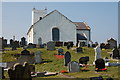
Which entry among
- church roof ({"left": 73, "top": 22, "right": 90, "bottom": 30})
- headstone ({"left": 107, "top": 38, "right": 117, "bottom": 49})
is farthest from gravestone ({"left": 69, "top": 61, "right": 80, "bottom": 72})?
church roof ({"left": 73, "top": 22, "right": 90, "bottom": 30})

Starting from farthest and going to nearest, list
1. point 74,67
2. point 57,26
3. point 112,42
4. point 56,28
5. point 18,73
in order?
point 56,28, point 57,26, point 112,42, point 74,67, point 18,73

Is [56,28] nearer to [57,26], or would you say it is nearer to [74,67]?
[57,26]

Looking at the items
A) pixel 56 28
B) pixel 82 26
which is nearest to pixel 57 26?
pixel 56 28

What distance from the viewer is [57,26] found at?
4981 centimetres

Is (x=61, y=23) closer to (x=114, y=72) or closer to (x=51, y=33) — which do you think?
(x=51, y=33)

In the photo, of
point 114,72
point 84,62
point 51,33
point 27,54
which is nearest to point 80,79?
point 114,72

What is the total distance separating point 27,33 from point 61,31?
477 inches

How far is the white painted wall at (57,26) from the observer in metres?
49.4

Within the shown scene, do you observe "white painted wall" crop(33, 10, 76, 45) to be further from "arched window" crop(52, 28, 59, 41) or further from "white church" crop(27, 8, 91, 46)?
"arched window" crop(52, 28, 59, 41)

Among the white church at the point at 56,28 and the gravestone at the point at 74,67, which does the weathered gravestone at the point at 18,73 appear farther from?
the white church at the point at 56,28

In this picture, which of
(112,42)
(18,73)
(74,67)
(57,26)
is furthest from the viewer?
(57,26)

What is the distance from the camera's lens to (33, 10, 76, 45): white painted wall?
162 ft

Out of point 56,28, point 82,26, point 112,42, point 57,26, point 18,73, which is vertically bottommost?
point 18,73

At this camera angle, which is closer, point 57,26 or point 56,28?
point 57,26
